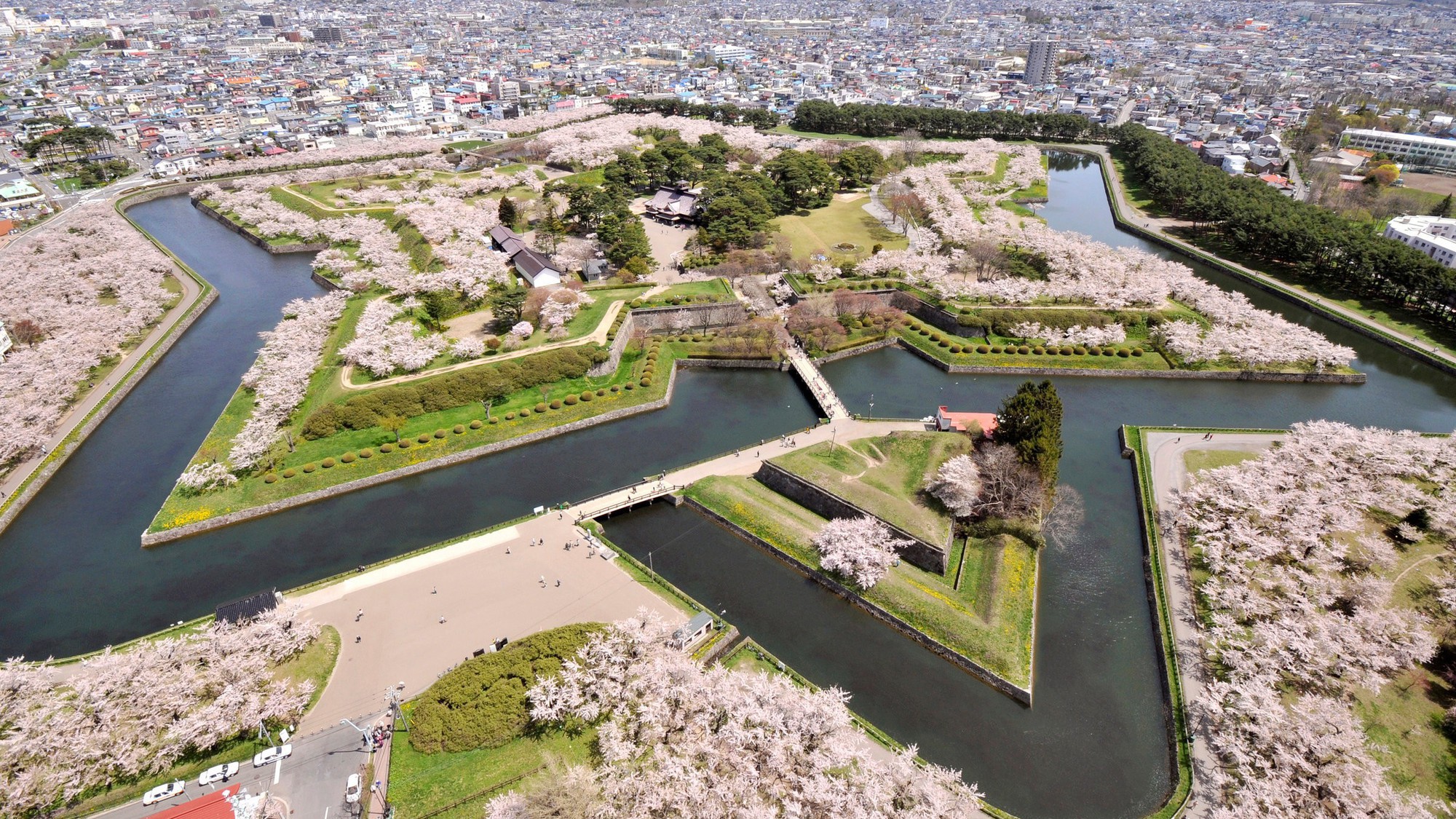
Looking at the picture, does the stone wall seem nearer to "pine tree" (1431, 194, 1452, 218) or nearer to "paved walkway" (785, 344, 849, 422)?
"paved walkway" (785, 344, 849, 422)

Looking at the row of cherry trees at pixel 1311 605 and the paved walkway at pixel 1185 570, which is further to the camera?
the paved walkway at pixel 1185 570

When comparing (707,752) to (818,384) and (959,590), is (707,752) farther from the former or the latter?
(818,384)

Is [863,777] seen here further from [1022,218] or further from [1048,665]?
[1022,218]

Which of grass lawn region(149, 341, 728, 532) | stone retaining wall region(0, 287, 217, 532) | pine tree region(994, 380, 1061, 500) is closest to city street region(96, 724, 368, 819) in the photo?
grass lawn region(149, 341, 728, 532)

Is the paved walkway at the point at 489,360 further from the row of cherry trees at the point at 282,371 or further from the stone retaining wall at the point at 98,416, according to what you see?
the stone retaining wall at the point at 98,416

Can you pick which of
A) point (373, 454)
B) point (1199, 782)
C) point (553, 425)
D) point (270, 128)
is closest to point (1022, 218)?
point (553, 425)

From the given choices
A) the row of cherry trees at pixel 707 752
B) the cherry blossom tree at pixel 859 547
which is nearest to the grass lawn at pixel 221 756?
the row of cherry trees at pixel 707 752
